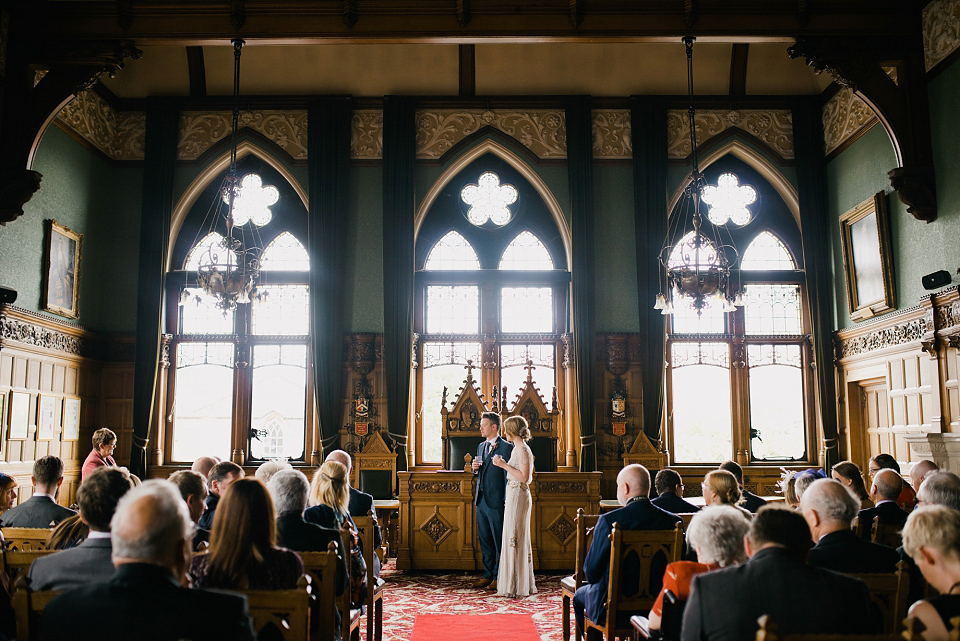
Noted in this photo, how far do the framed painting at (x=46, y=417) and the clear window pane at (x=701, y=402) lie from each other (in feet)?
26.0

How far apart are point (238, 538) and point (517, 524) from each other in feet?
15.4

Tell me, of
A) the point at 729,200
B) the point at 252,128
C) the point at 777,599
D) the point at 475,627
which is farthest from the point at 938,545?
the point at 252,128

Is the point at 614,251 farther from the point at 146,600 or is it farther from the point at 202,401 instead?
the point at 146,600

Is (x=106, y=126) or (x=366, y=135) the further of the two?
(x=366, y=135)

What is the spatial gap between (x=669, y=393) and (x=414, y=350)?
141 inches

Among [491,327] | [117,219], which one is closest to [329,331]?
[491,327]

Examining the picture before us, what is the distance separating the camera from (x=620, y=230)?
11102mm

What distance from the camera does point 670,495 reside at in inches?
198

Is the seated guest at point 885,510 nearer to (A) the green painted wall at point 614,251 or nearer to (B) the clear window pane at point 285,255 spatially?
(A) the green painted wall at point 614,251

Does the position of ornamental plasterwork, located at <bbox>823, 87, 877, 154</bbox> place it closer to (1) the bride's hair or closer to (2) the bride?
(1) the bride's hair

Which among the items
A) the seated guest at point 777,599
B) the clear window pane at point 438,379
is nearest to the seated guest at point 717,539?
the seated guest at point 777,599

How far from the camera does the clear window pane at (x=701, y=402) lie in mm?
10969

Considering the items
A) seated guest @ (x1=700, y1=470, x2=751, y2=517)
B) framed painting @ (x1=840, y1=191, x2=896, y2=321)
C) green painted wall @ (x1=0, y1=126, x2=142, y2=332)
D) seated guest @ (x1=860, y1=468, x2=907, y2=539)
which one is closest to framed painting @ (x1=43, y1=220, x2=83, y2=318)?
green painted wall @ (x1=0, y1=126, x2=142, y2=332)

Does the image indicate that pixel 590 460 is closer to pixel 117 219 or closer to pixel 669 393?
pixel 669 393
